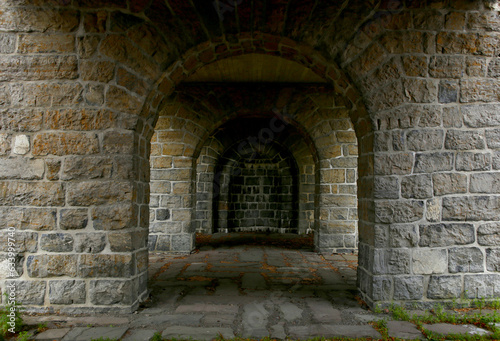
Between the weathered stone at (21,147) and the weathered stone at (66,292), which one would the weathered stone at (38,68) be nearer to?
the weathered stone at (21,147)

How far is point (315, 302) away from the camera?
3.00 m

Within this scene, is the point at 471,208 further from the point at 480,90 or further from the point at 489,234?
the point at 480,90

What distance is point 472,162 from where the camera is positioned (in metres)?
2.81

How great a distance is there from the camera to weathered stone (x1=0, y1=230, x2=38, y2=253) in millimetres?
2703

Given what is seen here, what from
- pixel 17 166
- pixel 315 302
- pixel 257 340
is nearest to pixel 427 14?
pixel 315 302

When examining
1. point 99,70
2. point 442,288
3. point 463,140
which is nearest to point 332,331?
point 442,288

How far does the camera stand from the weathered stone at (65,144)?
9.00ft

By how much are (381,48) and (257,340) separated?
2.58 m

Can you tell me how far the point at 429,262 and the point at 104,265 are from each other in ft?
9.13

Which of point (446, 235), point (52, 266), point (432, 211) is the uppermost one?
point (432, 211)

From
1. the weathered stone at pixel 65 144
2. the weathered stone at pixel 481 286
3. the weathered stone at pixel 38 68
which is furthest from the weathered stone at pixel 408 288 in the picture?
the weathered stone at pixel 38 68

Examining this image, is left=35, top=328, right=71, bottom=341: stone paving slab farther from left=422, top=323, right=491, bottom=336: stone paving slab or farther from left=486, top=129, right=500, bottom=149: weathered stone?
left=486, top=129, right=500, bottom=149: weathered stone

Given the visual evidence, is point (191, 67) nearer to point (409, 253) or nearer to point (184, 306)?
point (184, 306)

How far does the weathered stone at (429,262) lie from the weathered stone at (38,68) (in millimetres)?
3355
